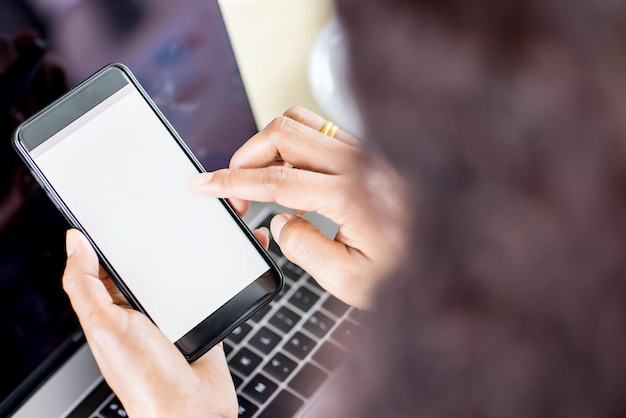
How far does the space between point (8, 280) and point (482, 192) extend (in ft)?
1.46

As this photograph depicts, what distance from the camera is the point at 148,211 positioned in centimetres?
47

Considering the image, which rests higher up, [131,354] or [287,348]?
[131,354]

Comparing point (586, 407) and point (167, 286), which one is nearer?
point (586, 407)

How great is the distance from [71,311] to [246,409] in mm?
167

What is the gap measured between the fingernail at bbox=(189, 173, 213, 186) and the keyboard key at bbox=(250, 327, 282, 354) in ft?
0.48

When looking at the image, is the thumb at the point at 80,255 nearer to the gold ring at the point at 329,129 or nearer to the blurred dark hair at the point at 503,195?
the gold ring at the point at 329,129

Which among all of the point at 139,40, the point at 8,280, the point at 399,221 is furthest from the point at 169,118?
the point at 399,221

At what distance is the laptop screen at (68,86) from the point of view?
0.46 metres

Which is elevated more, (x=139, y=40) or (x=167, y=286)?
(x=139, y=40)

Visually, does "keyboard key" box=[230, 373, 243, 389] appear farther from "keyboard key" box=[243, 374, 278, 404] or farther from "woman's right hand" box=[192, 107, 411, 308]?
"woman's right hand" box=[192, 107, 411, 308]

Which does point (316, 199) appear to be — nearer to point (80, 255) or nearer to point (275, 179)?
point (275, 179)

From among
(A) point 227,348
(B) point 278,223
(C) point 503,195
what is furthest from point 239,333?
(C) point 503,195

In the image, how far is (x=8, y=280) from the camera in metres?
0.48

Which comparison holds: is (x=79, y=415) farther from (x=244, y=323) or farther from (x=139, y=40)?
(x=139, y=40)
